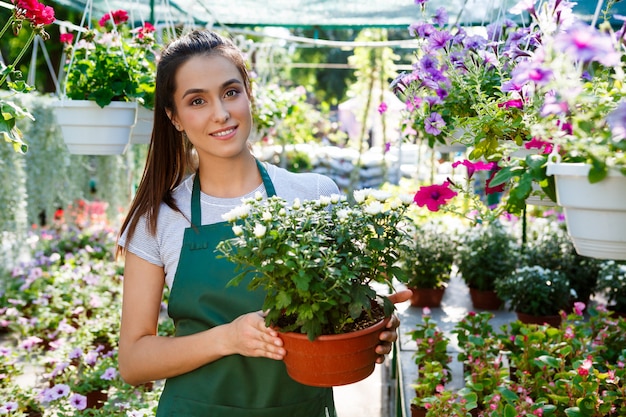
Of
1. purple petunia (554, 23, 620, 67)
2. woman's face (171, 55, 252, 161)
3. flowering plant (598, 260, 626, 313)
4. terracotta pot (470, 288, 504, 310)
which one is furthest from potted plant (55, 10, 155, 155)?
Result: flowering plant (598, 260, 626, 313)

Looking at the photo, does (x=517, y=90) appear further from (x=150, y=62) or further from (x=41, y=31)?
(x=150, y=62)

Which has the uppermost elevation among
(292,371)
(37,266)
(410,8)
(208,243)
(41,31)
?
(410,8)

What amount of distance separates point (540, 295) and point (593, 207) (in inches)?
114

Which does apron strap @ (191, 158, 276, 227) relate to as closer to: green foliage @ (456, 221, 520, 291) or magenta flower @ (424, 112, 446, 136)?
magenta flower @ (424, 112, 446, 136)

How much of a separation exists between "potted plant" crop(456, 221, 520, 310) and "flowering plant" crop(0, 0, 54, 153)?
303 centimetres

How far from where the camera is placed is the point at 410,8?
4516 millimetres

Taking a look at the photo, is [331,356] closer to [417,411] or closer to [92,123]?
[417,411]

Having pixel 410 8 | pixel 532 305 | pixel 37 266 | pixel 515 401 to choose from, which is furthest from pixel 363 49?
pixel 515 401

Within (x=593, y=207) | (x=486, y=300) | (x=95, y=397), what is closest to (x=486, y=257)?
(x=486, y=300)

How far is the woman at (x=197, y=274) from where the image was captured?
5.51 ft

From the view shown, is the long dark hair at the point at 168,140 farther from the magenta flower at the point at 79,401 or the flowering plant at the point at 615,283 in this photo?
the flowering plant at the point at 615,283

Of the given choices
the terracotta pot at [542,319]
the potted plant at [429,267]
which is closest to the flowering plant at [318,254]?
the terracotta pot at [542,319]

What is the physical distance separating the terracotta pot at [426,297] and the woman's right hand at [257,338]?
3046 mm

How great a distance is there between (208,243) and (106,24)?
67.3 inches
